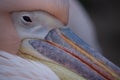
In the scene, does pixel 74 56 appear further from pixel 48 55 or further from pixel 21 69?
pixel 21 69

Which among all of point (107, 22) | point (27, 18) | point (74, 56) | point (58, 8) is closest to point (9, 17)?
point (27, 18)

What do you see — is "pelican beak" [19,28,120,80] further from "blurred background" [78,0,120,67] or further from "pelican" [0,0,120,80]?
"blurred background" [78,0,120,67]

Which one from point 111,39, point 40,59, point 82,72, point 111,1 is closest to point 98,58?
point 82,72

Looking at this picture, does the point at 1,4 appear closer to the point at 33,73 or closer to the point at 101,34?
the point at 33,73

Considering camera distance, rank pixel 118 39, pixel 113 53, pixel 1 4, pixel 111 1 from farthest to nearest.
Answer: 1. pixel 111 1
2. pixel 118 39
3. pixel 113 53
4. pixel 1 4

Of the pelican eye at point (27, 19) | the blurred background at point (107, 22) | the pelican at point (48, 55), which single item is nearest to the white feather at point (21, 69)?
the pelican at point (48, 55)

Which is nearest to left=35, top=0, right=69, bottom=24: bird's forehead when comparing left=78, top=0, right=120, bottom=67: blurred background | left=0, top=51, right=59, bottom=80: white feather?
left=0, top=51, right=59, bottom=80: white feather

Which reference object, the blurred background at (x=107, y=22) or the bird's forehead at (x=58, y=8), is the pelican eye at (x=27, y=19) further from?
the blurred background at (x=107, y=22)
